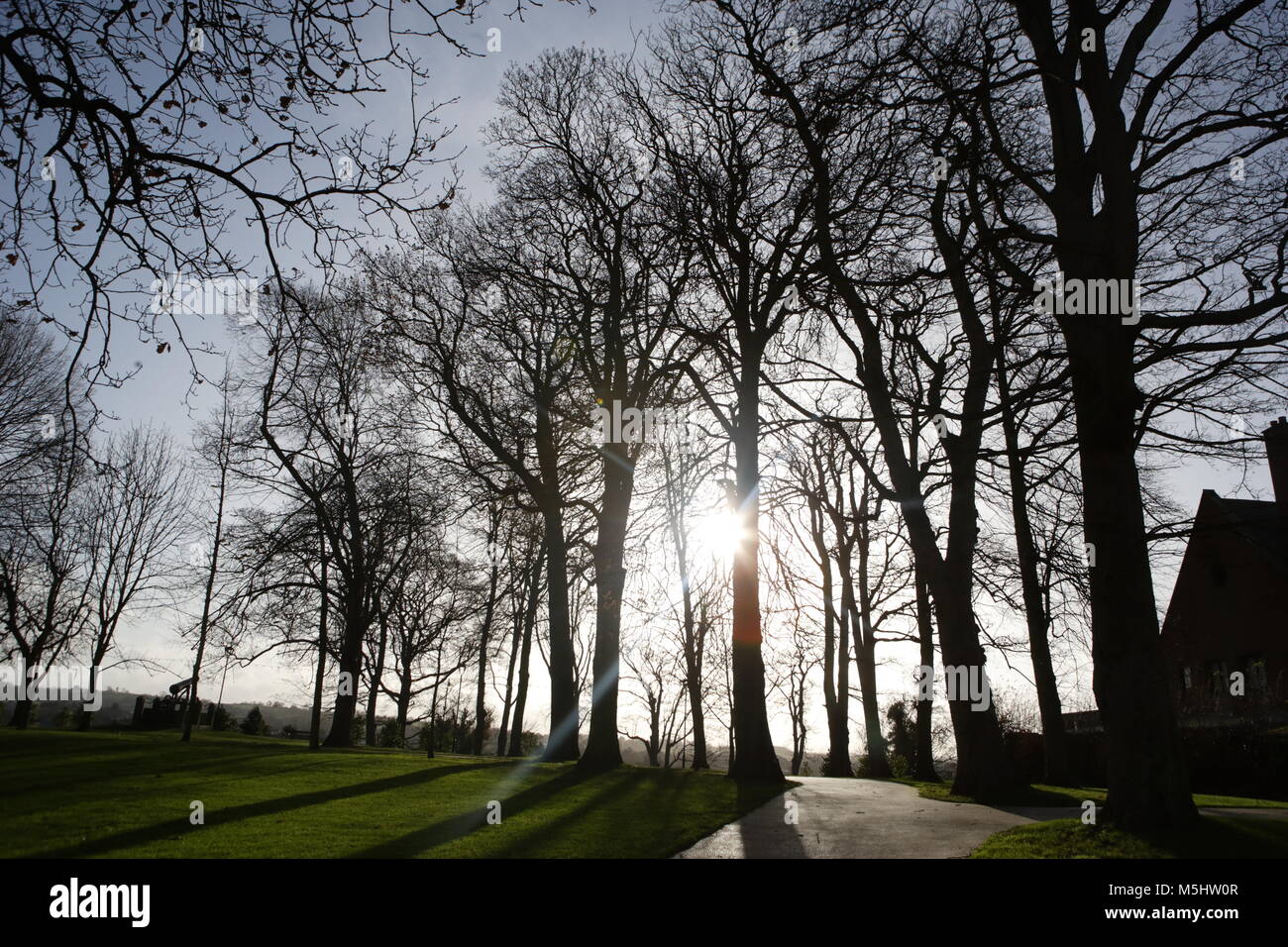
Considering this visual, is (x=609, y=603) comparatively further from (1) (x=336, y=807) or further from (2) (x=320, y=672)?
(2) (x=320, y=672)

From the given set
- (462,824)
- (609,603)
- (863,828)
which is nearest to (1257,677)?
(609,603)

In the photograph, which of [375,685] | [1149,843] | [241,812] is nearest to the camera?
[1149,843]

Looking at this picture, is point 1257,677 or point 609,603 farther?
point 1257,677

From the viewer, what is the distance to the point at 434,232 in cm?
1880

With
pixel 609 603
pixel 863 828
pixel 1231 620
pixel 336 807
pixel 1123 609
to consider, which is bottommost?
pixel 863 828

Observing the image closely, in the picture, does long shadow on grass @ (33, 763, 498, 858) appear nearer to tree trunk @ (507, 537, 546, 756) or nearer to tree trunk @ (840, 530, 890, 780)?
tree trunk @ (507, 537, 546, 756)

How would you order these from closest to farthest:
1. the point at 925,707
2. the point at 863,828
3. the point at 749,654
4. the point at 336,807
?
1. the point at 863,828
2. the point at 336,807
3. the point at 749,654
4. the point at 925,707

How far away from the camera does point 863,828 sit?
29.9 ft

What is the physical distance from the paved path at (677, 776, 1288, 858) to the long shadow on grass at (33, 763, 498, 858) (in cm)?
525

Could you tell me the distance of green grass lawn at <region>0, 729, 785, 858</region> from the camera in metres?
7.19

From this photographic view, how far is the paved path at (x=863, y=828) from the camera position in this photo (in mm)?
7391

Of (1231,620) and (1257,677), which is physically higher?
(1231,620)

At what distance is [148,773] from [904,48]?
15.8m

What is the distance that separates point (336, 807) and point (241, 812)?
1161mm
